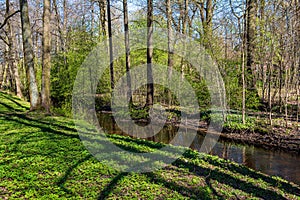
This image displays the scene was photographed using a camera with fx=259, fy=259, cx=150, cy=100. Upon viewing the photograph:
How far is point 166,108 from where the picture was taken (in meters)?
15.1

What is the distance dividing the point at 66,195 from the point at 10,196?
2.50 ft

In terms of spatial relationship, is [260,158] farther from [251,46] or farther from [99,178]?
[251,46]

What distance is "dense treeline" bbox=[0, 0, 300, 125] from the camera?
10.3m

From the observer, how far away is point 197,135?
1135cm

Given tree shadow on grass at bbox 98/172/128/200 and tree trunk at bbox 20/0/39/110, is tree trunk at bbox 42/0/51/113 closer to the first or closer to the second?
tree trunk at bbox 20/0/39/110

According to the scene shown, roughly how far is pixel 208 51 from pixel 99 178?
913cm

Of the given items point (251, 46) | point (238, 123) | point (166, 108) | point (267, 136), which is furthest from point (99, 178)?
point (166, 108)

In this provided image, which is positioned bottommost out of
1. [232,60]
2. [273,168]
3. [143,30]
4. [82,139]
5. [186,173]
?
[273,168]

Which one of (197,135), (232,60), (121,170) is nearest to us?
(121,170)

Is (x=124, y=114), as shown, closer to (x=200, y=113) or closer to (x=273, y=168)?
(x=200, y=113)

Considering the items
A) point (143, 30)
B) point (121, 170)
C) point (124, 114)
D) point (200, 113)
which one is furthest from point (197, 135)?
point (143, 30)

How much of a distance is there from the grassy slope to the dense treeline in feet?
16.0

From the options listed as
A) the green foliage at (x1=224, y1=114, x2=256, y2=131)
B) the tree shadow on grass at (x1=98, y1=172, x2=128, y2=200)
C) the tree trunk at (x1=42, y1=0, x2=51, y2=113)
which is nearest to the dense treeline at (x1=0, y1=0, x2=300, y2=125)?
the tree trunk at (x1=42, y1=0, x2=51, y2=113)

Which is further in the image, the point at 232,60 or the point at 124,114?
the point at 124,114
